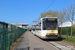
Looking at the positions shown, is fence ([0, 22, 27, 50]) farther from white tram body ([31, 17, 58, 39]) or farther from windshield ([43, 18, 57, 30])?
windshield ([43, 18, 57, 30])

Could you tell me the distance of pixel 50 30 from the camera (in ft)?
46.7

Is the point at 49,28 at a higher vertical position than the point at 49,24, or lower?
lower

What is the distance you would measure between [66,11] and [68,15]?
917 millimetres

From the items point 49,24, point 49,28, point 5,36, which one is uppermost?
point 49,24

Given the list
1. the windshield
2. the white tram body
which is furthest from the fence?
the windshield

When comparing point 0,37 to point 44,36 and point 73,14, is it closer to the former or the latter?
point 44,36

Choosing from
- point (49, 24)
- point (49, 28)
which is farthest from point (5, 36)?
point (49, 24)

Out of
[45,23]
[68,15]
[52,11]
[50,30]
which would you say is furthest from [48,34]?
[52,11]

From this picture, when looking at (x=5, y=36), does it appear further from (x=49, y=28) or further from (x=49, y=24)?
(x=49, y=24)

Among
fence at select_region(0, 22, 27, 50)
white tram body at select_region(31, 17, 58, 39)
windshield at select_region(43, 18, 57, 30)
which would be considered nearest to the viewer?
fence at select_region(0, 22, 27, 50)

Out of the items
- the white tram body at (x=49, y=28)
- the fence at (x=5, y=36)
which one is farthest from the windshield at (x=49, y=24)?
the fence at (x=5, y=36)

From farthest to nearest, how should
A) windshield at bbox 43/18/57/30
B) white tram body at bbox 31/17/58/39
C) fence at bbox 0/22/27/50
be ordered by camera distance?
windshield at bbox 43/18/57/30, white tram body at bbox 31/17/58/39, fence at bbox 0/22/27/50

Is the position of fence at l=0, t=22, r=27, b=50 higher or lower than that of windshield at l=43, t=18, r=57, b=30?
lower

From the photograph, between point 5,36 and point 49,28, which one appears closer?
point 5,36
